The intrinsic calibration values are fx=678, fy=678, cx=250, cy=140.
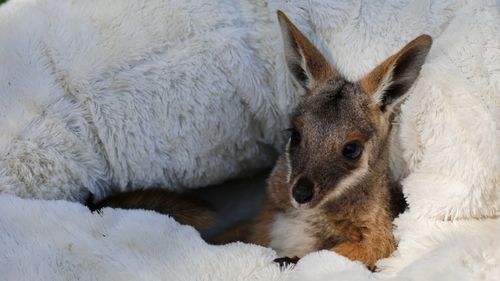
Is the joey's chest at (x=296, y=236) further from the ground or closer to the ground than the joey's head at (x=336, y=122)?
closer to the ground

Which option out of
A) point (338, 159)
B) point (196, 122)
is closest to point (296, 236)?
point (338, 159)

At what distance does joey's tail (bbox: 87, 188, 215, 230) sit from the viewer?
183cm

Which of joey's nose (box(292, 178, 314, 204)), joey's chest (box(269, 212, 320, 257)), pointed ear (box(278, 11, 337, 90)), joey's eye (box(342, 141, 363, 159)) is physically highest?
pointed ear (box(278, 11, 337, 90))

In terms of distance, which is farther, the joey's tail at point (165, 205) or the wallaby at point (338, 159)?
the joey's tail at point (165, 205)

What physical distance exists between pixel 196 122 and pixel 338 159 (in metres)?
0.49

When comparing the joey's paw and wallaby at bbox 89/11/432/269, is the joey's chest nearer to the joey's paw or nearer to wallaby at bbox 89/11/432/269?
wallaby at bbox 89/11/432/269

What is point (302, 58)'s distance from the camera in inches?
71.8

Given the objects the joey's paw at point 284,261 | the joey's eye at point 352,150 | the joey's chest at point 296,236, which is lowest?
the joey's chest at point 296,236

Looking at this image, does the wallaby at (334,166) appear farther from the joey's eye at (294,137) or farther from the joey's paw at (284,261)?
the joey's paw at (284,261)

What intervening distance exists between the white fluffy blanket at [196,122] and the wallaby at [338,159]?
8 cm

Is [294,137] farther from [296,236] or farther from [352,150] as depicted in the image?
[296,236]

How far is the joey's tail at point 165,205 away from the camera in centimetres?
183

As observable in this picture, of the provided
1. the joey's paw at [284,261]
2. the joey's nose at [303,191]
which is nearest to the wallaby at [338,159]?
the joey's nose at [303,191]

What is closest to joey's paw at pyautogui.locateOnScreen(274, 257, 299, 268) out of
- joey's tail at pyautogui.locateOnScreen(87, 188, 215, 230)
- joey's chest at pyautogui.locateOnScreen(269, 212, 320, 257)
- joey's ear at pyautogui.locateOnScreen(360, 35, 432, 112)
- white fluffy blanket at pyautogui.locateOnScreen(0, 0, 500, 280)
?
white fluffy blanket at pyautogui.locateOnScreen(0, 0, 500, 280)
